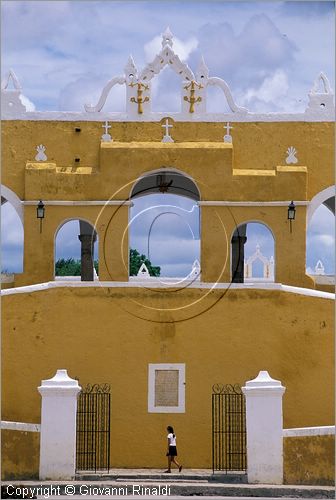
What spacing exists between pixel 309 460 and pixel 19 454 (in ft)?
14.3

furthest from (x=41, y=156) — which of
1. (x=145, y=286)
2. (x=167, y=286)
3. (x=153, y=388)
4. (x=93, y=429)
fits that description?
(x=93, y=429)

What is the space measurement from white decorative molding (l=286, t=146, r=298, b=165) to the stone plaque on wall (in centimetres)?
491

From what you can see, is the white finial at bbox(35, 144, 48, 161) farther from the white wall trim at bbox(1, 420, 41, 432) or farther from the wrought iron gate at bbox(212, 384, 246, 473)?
the white wall trim at bbox(1, 420, 41, 432)

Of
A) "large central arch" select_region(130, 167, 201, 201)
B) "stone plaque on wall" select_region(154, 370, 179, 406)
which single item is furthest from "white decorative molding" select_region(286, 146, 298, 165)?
"stone plaque on wall" select_region(154, 370, 179, 406)

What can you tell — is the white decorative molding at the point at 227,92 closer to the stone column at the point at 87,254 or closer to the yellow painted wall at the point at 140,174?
the yellow painted wall at the point at 140,174

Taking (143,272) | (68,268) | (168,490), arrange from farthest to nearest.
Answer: (68,268) → (143,272) → (168,490)

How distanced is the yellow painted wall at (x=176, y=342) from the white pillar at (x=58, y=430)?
1.96 meters

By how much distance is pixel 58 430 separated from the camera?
1842cm

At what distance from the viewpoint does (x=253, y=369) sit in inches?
810

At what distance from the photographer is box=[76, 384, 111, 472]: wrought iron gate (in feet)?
63.8

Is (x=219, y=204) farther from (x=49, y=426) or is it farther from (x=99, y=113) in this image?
(x=49, y=426)

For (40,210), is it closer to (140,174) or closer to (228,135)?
(140,174)

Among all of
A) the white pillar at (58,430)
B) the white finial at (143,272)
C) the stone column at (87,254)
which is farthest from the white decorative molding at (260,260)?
the white pillar at (58,430)

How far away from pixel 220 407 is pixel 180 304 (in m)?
1.86
